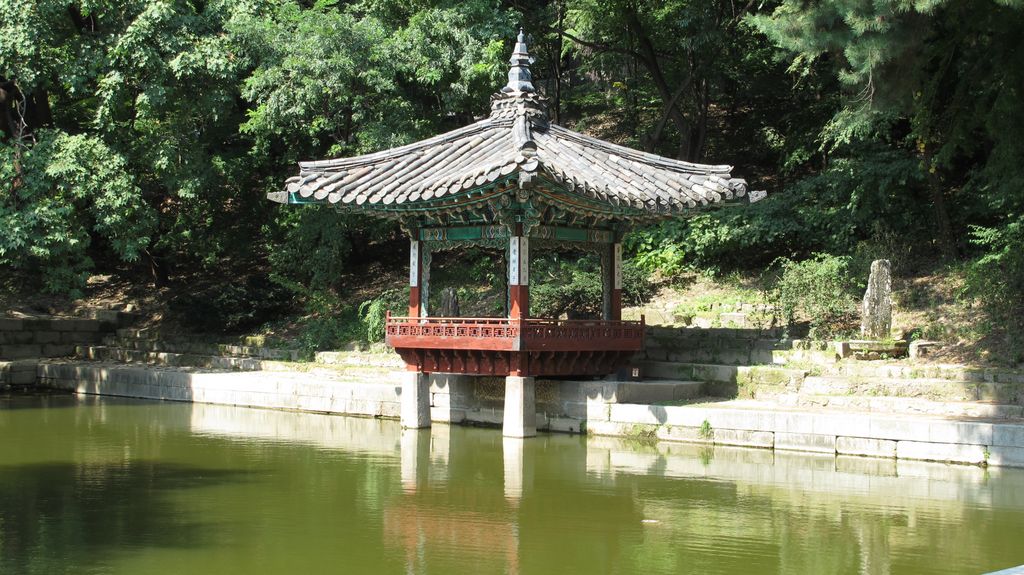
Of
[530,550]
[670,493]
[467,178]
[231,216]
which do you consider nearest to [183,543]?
[530,550]

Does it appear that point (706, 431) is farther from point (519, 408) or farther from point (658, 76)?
point (658, 76)

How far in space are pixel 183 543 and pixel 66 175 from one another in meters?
13.6

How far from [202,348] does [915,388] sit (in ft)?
48.1

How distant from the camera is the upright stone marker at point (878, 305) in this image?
16250 mm

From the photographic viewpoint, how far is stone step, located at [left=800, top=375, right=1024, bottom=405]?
1411 cm

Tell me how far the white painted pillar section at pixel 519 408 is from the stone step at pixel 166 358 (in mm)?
7859

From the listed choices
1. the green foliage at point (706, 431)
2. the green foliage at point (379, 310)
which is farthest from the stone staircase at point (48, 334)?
the green foliage at point (706, 431)

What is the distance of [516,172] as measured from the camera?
14.0m

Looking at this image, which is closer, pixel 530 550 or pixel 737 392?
pixel 530 550

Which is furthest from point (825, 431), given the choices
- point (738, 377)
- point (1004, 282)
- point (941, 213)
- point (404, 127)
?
point (404, 127)

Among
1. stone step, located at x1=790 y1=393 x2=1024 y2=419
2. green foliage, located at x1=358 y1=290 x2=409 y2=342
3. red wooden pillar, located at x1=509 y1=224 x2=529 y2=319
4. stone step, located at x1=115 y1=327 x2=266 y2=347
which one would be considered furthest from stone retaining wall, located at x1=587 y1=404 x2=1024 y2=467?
stone step, located at x1=115 y1=327 x2=266 y2=347

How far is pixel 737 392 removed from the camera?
53.5ft

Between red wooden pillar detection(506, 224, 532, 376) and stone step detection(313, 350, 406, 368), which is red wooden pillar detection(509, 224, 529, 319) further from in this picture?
stone step detection(313, 350, 406, 368)

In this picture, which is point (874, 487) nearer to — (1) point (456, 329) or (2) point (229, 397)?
(1) point (456, 329)
